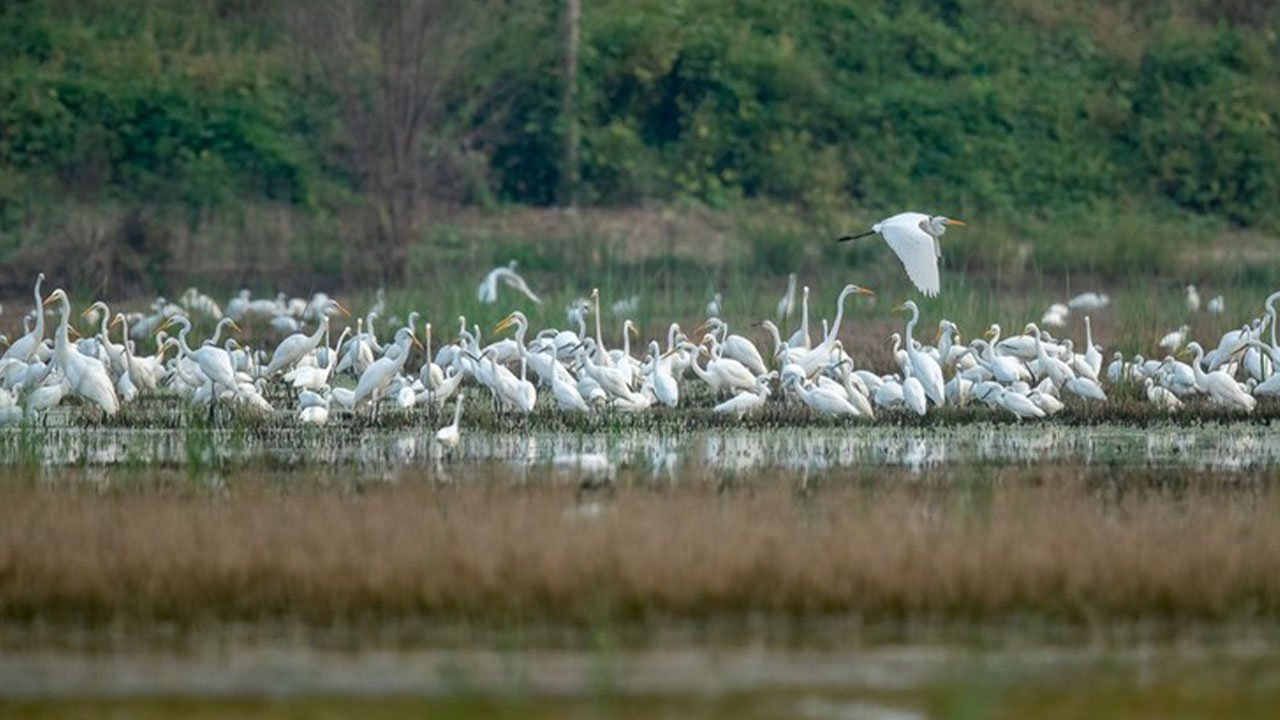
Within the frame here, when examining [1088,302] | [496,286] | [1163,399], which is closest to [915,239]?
[1163,399]

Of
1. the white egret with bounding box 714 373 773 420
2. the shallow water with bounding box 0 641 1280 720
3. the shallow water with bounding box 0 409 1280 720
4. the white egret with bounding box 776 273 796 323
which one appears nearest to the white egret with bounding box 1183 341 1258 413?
the white egret with bounding box 714 373 773 420

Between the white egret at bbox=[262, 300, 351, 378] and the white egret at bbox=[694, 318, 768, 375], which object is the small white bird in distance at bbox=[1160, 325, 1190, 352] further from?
the white egret at bbox=[262, 300, 351, 378]

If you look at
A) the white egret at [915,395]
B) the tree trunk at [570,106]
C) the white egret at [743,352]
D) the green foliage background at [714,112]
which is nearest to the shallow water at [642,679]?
the white egret at [915,395]

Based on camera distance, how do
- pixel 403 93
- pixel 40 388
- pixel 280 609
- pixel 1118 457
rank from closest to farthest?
1. pixel 280 609
2. pixel 1118 457
3. pixel 40 388
4. pixel 403 93

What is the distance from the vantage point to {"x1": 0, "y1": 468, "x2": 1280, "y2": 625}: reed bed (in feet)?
28.6

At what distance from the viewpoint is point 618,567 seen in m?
8.84

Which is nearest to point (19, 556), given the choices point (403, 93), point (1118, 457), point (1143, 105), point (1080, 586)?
point (1080, 586)

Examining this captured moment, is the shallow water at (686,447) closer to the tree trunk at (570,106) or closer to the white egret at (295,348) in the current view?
the white egret at (295,348)

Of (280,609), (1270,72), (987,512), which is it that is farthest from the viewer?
(1270,72)

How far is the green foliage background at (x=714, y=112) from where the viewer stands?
1230 inches

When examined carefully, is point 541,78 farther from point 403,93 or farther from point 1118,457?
point 1118,457

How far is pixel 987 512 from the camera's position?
1023 cm

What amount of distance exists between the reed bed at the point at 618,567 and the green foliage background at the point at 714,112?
69.2ft

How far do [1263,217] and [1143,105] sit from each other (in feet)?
8.52
